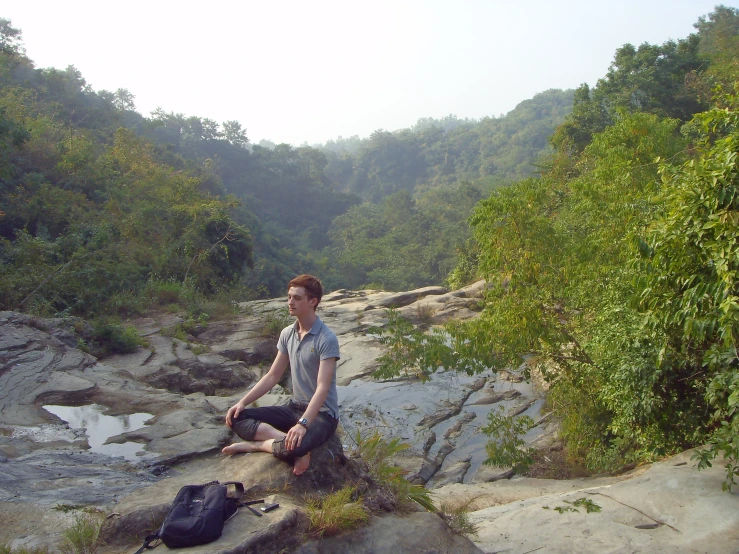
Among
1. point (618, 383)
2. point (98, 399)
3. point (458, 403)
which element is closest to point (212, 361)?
point (98, 399)

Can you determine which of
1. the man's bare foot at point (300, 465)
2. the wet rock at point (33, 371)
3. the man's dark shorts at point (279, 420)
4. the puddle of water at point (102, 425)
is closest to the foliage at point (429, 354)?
the puddle of water at point (102, 425)

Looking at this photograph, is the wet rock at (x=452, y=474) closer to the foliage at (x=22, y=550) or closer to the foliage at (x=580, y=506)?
the foliage at (x=580, y=506)

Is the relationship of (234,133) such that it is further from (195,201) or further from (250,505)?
(250,505)

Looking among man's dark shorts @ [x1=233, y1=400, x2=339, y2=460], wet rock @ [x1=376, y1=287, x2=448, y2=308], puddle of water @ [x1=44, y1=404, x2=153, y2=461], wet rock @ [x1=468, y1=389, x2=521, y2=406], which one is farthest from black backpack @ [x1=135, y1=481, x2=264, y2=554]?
wet rock @ [x1=376, y1=287, x2=448, y2=308]

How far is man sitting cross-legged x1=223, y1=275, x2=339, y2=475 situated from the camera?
343cm

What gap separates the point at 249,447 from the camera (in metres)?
3.68

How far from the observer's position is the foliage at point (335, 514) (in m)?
3.10

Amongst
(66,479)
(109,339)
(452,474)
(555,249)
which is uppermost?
(555,249)

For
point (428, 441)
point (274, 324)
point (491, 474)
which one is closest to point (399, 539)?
point (491, 474)

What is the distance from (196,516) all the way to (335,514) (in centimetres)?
71

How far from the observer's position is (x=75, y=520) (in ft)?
11.4

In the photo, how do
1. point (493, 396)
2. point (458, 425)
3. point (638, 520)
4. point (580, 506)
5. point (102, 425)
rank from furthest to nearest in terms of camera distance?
point (493, 396), point (458, 425), point (102, 425), point (580, 506), point (638, 520)

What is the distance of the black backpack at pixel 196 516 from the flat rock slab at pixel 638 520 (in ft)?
7.96

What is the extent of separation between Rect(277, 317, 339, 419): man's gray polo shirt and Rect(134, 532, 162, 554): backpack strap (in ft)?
3.71
